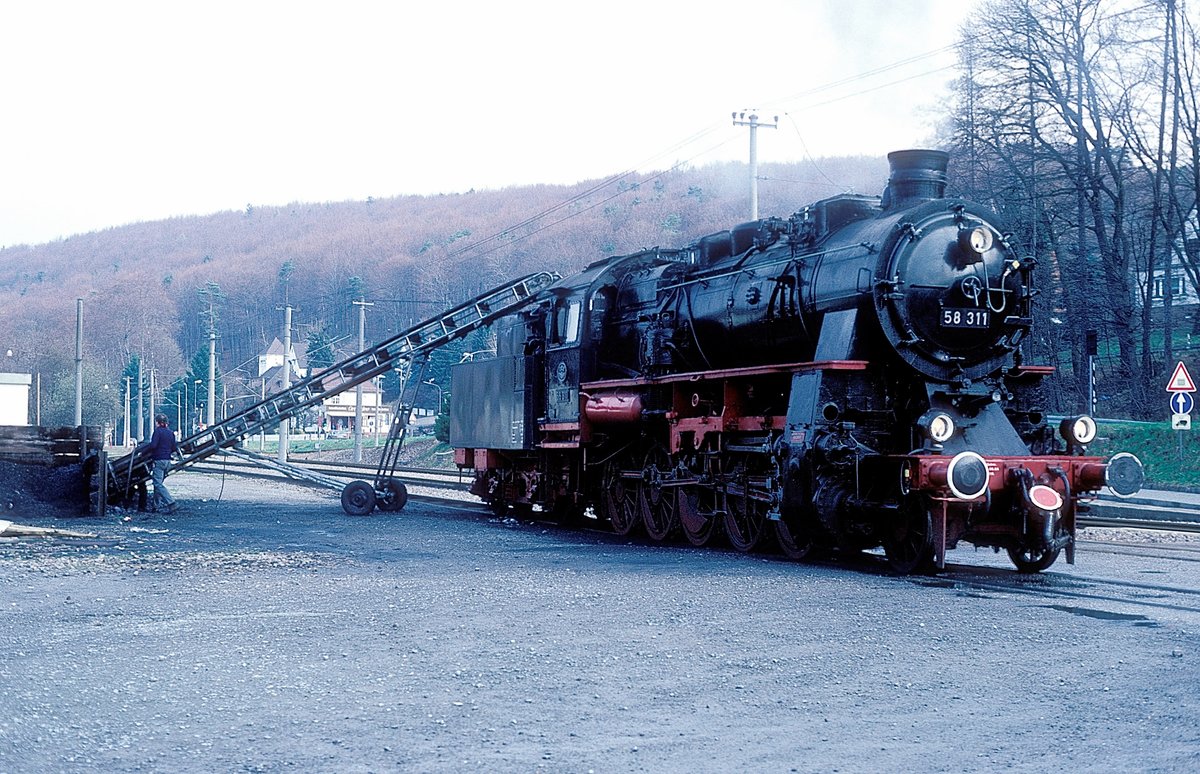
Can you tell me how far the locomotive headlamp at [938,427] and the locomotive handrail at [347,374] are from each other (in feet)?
35.3

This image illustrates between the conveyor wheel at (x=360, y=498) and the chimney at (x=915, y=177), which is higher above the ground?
the chimney at (x=915, y=177)

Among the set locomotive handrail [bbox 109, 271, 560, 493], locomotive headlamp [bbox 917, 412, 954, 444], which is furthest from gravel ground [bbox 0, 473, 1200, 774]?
locomotive handrail [bbox 109, 271, 560, 493]

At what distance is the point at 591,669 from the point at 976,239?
6.94 m

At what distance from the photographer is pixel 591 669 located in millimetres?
6984

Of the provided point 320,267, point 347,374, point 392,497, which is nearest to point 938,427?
point 392,497

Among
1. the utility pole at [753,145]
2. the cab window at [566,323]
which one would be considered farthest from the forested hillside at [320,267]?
the cab window at [566,323]

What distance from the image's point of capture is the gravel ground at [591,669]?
17.3 ft

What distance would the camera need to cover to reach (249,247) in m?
148

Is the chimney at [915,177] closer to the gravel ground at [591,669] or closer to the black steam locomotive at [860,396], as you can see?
the black steam locomotive at [860,396]

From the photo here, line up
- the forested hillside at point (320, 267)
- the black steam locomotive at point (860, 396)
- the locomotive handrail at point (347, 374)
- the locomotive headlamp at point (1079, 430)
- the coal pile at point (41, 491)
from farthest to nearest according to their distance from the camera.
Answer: the forested hillside at point (320, 267) < the locomotive handrail at point (347, 374) < the coal pile at point (41, 491) < the locomotive headlamp at point (1079, 430) < the black steam locomotive at point (860, 396)

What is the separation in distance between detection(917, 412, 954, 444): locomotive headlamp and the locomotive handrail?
10.8 m

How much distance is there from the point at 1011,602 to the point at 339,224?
138148 mm

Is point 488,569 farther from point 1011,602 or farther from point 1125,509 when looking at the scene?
point 1125,509

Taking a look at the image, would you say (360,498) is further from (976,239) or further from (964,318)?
(976,239)
